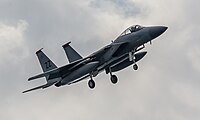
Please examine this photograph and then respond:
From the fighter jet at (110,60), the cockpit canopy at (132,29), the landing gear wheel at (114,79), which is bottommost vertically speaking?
the landing gear wheel at (114,79)

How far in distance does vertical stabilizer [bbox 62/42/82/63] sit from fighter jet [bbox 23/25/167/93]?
1.12 metres

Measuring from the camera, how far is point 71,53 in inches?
2393

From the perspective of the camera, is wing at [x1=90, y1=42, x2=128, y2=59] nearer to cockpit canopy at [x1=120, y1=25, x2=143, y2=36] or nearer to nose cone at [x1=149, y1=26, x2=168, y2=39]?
cockpit canopy at [x1=120, y1=25, x2=143, y2=36]

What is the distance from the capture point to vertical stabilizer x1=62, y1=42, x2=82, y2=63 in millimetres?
60469

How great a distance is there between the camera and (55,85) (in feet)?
190

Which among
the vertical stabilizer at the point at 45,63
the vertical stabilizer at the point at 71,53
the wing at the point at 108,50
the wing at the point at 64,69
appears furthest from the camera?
the vertical stabilizer at the point at 45,63

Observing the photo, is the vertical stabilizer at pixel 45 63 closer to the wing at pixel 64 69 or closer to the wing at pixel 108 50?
the wing at pixel 64 69

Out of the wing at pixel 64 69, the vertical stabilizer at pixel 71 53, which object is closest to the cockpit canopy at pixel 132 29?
the wing at pixel 64 69

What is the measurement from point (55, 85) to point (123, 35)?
26.4 ft

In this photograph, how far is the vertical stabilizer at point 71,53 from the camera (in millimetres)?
60469

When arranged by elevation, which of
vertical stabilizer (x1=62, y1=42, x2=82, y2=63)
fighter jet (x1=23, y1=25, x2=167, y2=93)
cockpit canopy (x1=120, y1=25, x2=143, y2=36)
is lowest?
fighter jet (x1=23, y1=25, x2=167, y2=93)

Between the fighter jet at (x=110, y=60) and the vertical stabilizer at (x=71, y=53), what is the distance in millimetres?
1125

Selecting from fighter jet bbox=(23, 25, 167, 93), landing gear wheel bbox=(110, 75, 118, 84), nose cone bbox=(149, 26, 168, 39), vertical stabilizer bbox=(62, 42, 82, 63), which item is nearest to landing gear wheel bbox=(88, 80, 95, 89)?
fighter jet bbox=(23, 25, 167, 93)

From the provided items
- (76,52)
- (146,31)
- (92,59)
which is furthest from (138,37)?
(76,52)
